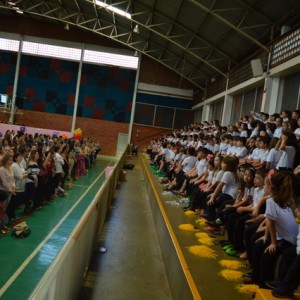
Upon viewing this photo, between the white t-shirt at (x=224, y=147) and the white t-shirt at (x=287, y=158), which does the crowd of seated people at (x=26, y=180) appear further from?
the white t-shirt at (x=287, y=158)

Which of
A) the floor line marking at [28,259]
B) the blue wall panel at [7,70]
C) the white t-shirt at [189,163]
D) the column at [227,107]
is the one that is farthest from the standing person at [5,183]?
the blue wall panel at [7,70]

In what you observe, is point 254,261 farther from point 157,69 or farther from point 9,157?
point 157,69

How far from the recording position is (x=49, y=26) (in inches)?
993

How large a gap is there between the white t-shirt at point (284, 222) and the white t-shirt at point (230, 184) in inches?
92.2

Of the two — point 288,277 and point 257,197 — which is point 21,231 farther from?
point 288,277

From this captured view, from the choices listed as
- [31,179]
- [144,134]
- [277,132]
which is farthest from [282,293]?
[144,134]

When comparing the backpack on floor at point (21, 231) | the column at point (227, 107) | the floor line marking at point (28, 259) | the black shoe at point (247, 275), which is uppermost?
the column at point (227, 107)

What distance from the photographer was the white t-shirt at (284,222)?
345 cm

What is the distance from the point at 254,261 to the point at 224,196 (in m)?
2.21

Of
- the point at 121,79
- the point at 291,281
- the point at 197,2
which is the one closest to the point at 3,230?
the point at 291,281

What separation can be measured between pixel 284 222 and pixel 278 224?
0.19ft

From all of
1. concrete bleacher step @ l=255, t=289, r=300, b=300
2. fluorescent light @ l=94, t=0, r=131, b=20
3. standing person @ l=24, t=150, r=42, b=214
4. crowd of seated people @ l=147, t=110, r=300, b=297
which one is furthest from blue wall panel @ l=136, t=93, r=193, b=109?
concrete bleacher step @ l=255, t=289, r=300, b=300

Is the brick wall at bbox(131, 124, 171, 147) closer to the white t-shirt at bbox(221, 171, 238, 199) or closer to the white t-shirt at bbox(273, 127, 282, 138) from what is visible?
the white t-shirt at bbox(273, 127, 282, 138)

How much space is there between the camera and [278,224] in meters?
3.48
